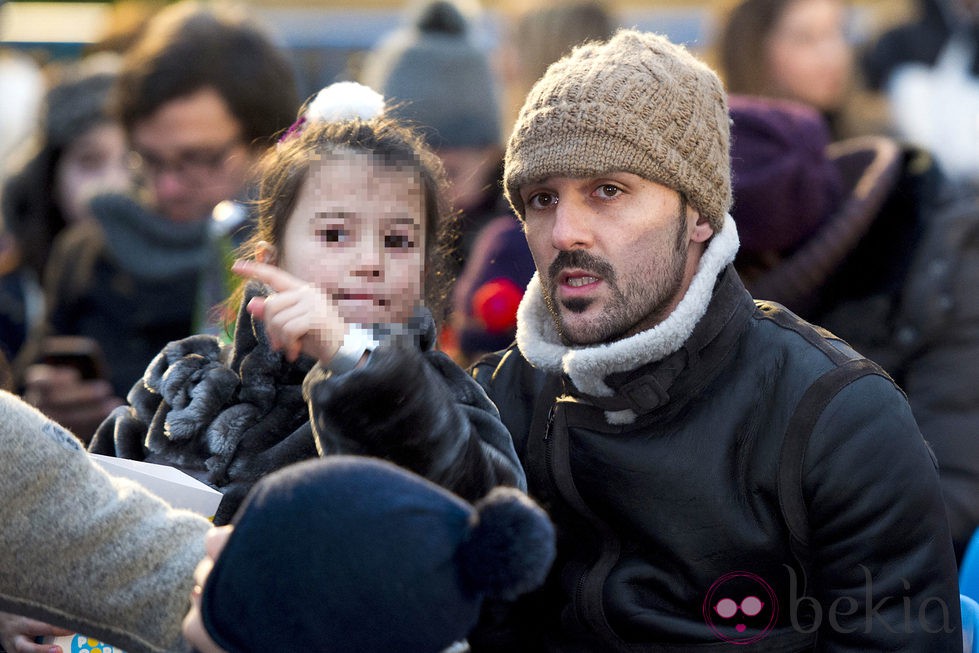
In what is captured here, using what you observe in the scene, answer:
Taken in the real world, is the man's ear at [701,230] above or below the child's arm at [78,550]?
above

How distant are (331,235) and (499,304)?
4.80 ft

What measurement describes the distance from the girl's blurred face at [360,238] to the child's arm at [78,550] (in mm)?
513

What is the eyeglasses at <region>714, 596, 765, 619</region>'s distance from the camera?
7.43 ft

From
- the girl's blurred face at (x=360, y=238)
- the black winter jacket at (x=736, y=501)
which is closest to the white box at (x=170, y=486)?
the girl's blurred face at (x=360, y=238)

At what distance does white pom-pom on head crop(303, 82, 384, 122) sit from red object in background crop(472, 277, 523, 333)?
4.01 ft

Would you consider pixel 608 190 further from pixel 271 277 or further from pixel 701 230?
pixel 271 277

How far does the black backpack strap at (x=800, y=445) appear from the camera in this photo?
2195 millimetres

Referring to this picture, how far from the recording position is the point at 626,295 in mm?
2312

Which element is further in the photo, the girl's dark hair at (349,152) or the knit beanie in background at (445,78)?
the knit beanie in background at (445,78)

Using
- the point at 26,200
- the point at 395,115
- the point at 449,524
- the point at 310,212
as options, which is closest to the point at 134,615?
the point at 449,524

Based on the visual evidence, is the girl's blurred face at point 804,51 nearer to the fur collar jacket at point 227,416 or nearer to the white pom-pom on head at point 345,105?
the white pom-pom on head at point 345,105

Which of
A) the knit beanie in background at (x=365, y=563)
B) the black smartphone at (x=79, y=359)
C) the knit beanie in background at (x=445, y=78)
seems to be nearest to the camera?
the knit beanie in background at (x=365, y=563)

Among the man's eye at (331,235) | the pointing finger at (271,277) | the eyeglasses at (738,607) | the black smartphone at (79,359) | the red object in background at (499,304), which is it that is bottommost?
the black smartphone at (79,359)

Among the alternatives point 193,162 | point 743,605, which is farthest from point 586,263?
point 193,162
